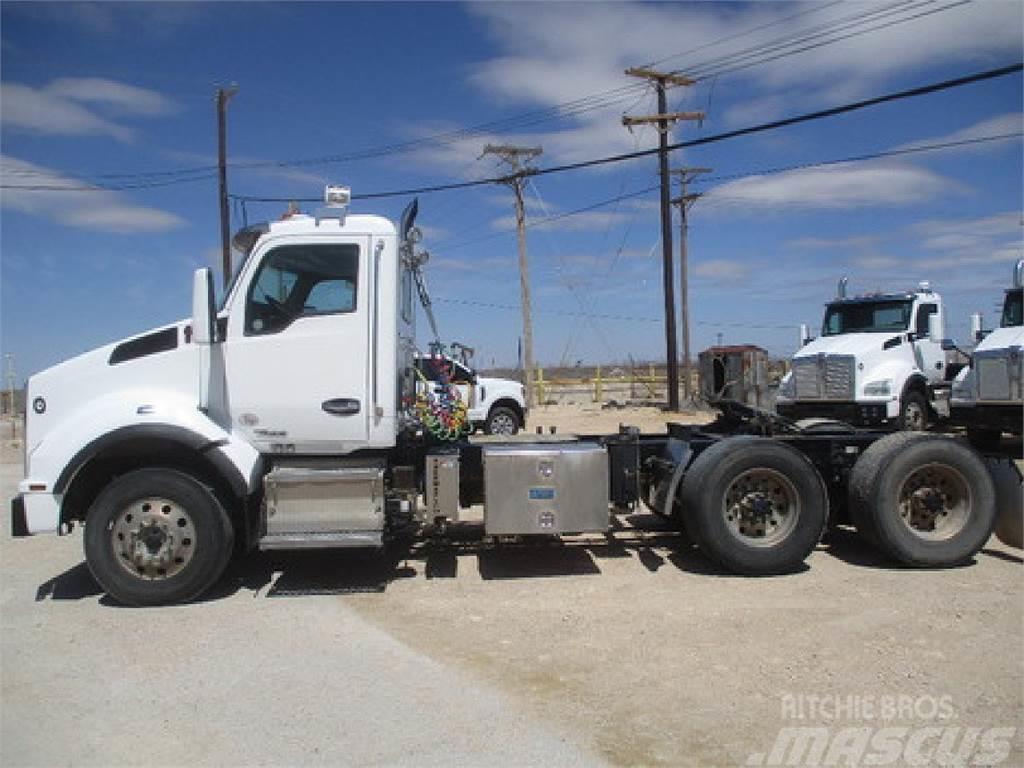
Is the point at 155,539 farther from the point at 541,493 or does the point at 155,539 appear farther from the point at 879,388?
the point at 879,388

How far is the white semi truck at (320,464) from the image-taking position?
6.07 metres

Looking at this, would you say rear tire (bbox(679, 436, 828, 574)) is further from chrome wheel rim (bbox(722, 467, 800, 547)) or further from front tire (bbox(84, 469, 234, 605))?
front tire (bbox(84, 469, 234, 605))

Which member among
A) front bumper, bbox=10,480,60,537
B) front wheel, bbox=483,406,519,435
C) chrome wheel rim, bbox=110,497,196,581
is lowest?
chrome wheel rim, bbox=110,497,196,581

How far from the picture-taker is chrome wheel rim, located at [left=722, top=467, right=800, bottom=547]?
6.70 meters

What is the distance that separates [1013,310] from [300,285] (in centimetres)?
1273

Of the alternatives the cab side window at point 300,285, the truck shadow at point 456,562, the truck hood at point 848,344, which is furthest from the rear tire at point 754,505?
the truck hood at point 848,344

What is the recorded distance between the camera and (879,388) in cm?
1584

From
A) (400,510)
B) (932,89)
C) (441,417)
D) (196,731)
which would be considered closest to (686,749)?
(196,731)

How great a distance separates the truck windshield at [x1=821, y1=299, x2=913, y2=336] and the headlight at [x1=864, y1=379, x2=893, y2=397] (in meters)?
1.25

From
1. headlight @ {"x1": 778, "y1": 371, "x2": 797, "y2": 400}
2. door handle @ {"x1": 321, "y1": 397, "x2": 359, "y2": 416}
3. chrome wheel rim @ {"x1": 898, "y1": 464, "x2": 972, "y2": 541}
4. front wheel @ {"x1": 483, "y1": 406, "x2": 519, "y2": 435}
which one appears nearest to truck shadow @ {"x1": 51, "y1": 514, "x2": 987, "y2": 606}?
chrome wheel rim @ {"x1": 898, "y1": 464, "x2": 972, "y2": 541}

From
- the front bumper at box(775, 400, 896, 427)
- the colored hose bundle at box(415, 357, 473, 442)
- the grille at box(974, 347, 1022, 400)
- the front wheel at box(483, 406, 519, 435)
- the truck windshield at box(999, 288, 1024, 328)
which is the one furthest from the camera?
the front wheel at box(483, 406, 519, 435)

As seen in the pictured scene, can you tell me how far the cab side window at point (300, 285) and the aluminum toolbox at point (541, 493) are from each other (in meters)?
1.71

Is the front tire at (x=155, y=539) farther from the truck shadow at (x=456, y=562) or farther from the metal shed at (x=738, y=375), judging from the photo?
the metal shed at (x=738, y=375)

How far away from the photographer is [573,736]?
3.90 metres
